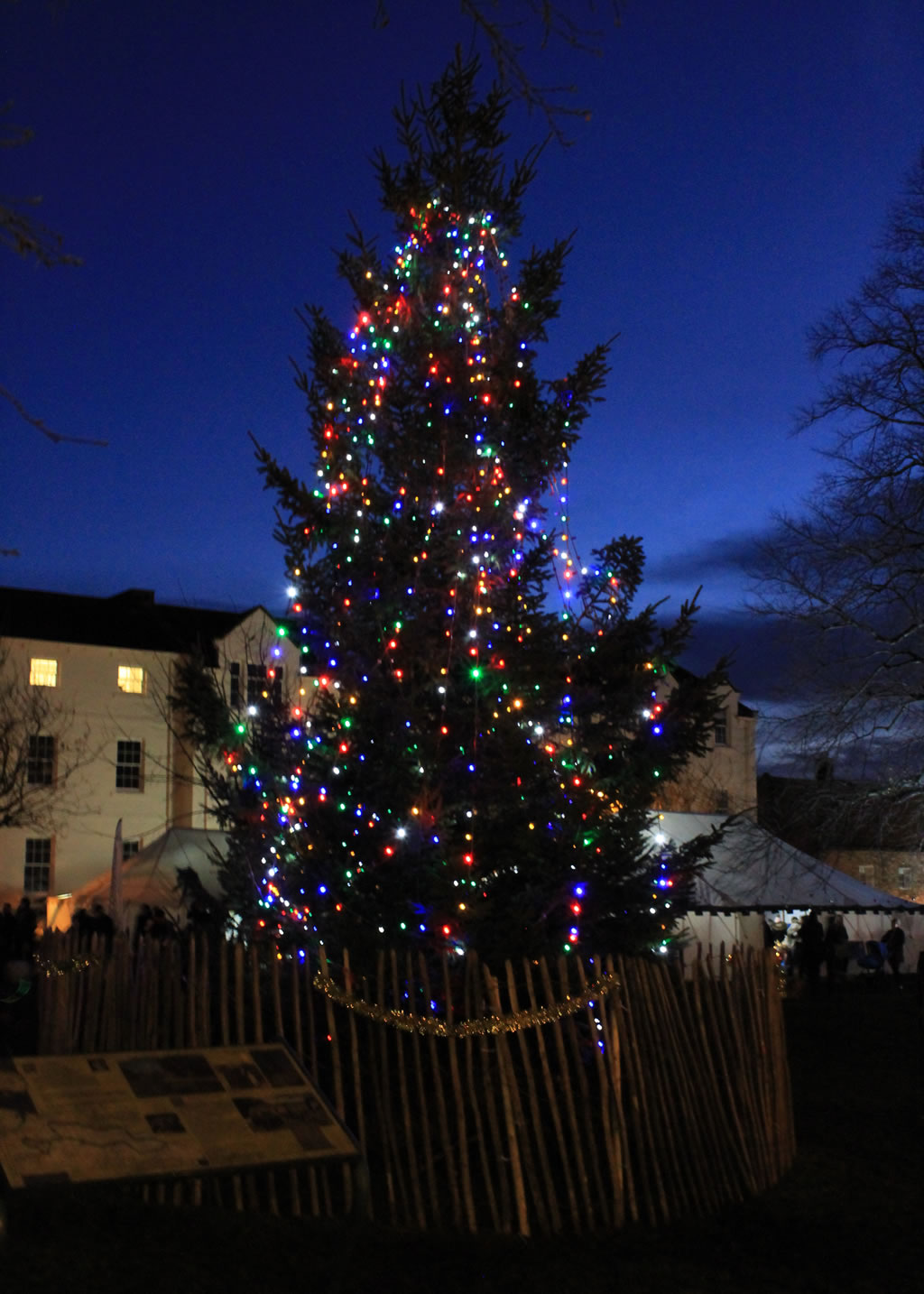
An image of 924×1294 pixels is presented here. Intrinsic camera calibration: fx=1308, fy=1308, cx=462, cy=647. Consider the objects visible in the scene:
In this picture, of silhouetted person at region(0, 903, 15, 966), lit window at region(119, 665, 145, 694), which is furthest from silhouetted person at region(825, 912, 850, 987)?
lit window at region(119, 665, 145, 694)

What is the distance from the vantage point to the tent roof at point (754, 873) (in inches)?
920

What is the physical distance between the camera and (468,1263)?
6746mm

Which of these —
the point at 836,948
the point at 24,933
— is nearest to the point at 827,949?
the point at 836,948

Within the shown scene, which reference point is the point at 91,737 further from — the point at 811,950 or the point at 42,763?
the point at 811,950

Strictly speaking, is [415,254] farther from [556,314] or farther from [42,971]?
[42,971]

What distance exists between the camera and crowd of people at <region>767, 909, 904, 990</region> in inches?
963

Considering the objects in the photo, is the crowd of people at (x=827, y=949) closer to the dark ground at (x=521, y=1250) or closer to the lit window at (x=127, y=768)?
the dark ground at (x=521, y=1250)

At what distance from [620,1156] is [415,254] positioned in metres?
7.02

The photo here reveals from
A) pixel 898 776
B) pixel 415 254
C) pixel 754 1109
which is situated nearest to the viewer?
pixel 754 1109

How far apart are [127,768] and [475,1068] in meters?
34.5

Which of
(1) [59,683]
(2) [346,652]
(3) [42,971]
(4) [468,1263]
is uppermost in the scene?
(1) [59,683]

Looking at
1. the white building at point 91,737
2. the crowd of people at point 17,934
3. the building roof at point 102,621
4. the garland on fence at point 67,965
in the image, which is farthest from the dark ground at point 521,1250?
the building roof at point 102,621

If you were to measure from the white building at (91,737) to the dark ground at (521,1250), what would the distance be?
29671 millimetres

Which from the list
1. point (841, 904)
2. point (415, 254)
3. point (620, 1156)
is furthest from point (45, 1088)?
point (841, 904)
